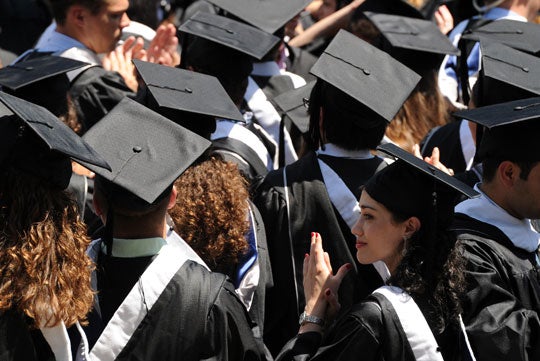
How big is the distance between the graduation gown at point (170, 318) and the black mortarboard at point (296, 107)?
145 centimetres

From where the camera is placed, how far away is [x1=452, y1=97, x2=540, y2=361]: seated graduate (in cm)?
333

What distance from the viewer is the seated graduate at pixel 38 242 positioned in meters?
2.80

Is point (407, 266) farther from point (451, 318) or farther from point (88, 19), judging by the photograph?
point (88, 19)

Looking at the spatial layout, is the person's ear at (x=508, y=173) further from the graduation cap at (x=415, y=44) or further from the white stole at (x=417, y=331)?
the graduation cap at (x=415, y=44)

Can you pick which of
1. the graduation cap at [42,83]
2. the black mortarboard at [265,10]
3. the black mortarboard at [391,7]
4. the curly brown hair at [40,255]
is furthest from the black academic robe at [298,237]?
the black mortarboard at [391,7]

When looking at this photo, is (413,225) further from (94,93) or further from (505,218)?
(94,93)

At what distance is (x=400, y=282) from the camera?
3145 millimetres

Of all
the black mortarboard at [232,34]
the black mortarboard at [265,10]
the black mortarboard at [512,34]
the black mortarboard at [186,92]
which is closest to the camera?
the black mortarboard at [186,92]

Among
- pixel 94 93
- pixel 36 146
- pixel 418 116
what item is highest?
pixel 36 146

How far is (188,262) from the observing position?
123 inches

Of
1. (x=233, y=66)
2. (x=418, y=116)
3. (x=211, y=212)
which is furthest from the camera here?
(x=418, y=116)

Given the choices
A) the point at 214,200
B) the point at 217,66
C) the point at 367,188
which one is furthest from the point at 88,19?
the point at 367,188

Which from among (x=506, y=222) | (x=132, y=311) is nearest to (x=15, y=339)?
(x=132, y=311)

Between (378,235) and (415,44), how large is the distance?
2.12 meters
